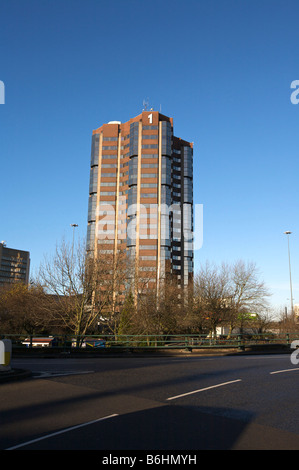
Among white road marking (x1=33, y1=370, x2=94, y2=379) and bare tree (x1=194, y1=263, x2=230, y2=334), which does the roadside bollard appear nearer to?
white road marking (x1=33, y1=370, x2=94, y2=379)

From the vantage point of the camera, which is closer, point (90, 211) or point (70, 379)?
point (70, 379)

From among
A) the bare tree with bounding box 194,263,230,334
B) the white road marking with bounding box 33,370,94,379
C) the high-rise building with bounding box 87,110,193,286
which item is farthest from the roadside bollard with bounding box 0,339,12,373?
the high-rise building with bounding box 87,110,193,286

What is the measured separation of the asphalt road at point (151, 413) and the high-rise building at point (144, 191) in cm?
10202

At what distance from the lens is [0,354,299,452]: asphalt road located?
5.66m

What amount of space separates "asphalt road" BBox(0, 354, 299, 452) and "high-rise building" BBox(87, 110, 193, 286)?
335ft

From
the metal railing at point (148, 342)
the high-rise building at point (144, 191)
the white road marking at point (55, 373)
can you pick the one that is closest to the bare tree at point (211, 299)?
the metal railing at point (148, 342)

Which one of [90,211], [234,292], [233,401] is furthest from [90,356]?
[90,211]

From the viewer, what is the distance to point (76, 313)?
111 feet

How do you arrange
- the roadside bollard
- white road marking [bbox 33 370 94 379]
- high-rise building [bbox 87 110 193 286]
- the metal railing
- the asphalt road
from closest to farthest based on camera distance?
the asphalt road, the roadside bollard, white road marking [bbox 33 370 94 379], the metal railing, high-rise building [bbox 87 110 193 286]

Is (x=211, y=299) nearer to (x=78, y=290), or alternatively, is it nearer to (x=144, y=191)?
(x=78, y=290)

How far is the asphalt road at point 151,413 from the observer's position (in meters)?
5.66

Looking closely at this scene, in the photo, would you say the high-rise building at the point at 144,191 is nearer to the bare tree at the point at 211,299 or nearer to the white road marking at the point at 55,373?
the bare tree at the point at 211,299
